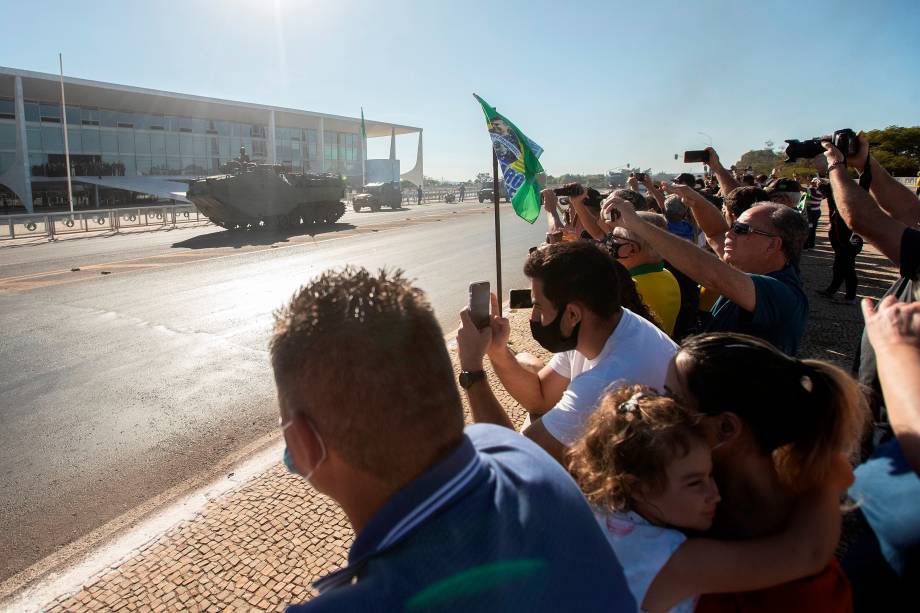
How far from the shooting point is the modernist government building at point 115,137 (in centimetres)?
4078

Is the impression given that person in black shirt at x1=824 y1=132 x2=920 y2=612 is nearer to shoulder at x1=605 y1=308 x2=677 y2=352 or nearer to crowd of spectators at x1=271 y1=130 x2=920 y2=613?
crowd of spectators at x1=271 y1=130 x2=920 y2=613

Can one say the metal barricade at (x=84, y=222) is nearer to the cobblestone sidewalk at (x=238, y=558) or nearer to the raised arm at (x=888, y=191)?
the cobblestone sidewalk at (x=238, y=558)

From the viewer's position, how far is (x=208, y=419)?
5082 mm

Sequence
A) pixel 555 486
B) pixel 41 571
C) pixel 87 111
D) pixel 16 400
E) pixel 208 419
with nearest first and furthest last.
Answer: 1. pixel 555 486
2. pixel 41 571
3. pixel 208 419
4. pixel 16 400
5. pixel 87 111

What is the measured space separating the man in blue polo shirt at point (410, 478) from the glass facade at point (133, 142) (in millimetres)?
37380

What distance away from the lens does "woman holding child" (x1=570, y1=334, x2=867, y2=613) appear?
1458 millimetres

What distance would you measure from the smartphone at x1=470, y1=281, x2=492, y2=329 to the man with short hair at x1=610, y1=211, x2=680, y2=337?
1525mm

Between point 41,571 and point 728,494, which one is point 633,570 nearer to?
point 728,494

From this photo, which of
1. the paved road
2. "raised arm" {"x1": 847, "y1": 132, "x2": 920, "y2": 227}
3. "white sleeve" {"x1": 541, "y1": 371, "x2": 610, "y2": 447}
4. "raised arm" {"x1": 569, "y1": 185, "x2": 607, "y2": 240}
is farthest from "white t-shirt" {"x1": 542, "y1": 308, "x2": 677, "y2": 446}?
the paved road

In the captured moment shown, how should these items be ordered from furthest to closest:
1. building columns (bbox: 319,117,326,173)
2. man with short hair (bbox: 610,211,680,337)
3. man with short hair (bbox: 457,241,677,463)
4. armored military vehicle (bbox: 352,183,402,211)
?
1. building columns (bbox: 319,117,326,173)
2. armored military vehicle (bbox: 352,183,402,211)
3. man with short hair (bbox: 610,211,680,337)
4. man with short hair (bbox: 457,241,677,463)

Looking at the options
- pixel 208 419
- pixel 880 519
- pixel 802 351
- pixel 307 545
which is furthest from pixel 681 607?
pixel 802 351

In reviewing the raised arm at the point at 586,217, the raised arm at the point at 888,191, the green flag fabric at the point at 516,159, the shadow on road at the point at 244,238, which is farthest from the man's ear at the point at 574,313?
the shadow on road at the point at 244,238

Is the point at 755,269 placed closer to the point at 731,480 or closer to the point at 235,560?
the point at 731,480

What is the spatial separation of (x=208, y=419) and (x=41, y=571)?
2059 mm
